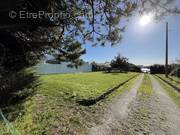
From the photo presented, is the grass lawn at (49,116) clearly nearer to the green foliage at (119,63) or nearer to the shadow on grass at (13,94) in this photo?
the shadow on grass at (13,94)

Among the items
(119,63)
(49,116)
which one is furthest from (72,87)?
(119,63)

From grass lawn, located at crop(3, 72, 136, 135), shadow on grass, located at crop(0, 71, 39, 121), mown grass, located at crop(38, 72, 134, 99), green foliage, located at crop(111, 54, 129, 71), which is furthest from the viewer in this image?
green foliage, located at crop(111, 54, 129, 71)

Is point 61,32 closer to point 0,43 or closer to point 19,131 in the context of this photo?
point 0,43

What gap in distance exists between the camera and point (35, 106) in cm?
788

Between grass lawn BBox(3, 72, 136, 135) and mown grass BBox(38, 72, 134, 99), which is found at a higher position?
mown grass BBox(38, 72, 134, 99)

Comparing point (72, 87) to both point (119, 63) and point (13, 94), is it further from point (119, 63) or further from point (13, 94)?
point (119, 63)

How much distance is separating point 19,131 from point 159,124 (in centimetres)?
371

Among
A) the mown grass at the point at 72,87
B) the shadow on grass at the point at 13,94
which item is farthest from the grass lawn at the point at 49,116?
the mown grass at the point at 72,87

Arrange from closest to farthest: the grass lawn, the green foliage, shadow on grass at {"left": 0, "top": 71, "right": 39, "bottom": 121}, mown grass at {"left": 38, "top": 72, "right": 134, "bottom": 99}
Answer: the grass lawn < shadow on grass at {"left": 0, "top": 71, "right": 39, "bottom": 121} < mown grass at {"left": 38, "top": 72, "right": 134, "bottom": 99} < the green foliage

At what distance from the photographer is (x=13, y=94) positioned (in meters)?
8.53

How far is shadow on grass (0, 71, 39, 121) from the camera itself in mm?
7198

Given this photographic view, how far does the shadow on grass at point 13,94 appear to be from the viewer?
283 inches

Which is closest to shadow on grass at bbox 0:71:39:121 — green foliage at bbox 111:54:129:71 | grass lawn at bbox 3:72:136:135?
grass lawn at bbox 3:72:136:135

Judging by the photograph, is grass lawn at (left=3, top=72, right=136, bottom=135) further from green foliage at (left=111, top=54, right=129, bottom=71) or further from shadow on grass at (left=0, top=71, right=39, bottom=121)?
green foliage at (left=111, top=54, right=129, bottom=71)
